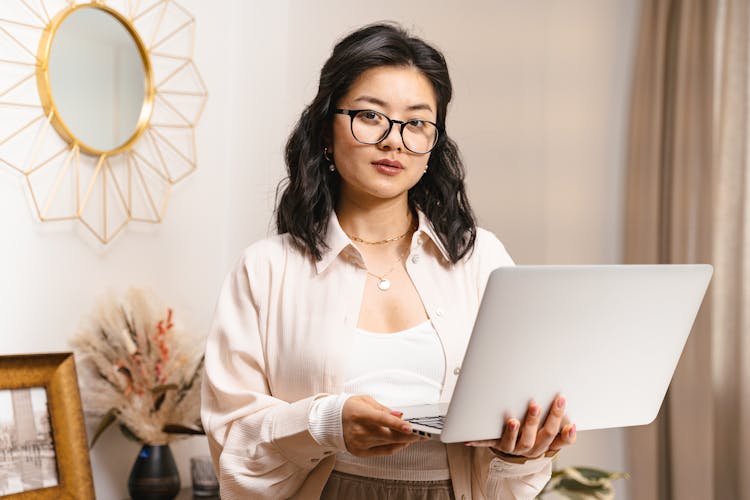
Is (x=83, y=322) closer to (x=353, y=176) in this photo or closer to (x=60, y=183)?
(x=60, y=183)

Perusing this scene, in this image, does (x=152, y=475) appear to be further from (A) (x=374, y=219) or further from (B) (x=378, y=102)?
(B) (x=378, y=102)

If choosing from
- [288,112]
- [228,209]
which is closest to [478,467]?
[228,209]

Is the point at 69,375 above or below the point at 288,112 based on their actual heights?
below

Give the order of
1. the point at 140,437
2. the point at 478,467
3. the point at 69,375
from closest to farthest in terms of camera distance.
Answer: the point at 478,467 < the point at 69,375 < the point at 140,437

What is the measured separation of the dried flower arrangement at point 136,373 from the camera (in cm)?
211

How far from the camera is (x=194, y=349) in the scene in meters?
2.29

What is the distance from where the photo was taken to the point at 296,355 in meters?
1.47

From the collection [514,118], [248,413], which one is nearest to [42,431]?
[248,413]

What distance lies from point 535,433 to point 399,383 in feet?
0.98

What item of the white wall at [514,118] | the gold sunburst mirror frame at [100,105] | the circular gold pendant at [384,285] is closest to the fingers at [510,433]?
the circular gold pendant at [384,285]

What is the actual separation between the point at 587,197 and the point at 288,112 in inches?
37.8

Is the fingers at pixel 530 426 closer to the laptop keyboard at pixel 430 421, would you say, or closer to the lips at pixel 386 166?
the laptop keyboard at pixel 430 421

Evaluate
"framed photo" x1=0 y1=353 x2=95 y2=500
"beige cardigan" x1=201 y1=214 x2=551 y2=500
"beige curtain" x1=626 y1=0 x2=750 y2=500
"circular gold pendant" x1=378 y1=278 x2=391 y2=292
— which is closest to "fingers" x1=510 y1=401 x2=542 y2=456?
"beige cardigan" x1=201 y1=214 x2=551 y2=500

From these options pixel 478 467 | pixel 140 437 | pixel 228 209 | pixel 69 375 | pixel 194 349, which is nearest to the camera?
pixel 478 467
